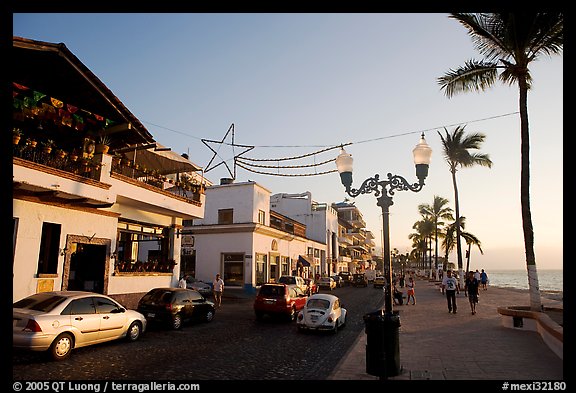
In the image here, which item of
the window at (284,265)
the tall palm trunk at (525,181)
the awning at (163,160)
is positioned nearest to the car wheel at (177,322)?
the awning at (163,160)

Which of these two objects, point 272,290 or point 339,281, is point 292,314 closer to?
point 272,290

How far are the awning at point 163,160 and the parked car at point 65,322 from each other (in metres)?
9.98

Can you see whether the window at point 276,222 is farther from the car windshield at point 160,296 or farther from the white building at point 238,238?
the car windshield at point 160,296

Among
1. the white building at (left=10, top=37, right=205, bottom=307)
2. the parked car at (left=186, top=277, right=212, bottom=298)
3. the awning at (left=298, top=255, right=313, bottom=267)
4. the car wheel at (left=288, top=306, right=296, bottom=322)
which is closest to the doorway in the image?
the white building at (left=10, top=37, right=205, bottom=307)

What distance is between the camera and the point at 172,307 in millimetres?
13922

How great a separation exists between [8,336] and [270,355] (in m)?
6.07

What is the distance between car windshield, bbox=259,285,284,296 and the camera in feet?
56.9

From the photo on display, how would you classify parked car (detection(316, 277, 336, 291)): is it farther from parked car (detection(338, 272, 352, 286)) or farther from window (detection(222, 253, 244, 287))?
parked car (detection(338, 272, 352, 286))

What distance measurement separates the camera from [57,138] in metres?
16.6

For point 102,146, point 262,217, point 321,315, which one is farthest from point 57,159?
point 262,217

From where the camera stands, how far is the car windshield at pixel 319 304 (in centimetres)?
1448

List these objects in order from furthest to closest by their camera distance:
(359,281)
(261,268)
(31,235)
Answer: (359,281), (261,268), (31,235)

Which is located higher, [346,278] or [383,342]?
[383,342]

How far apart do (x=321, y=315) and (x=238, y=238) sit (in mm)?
19329
